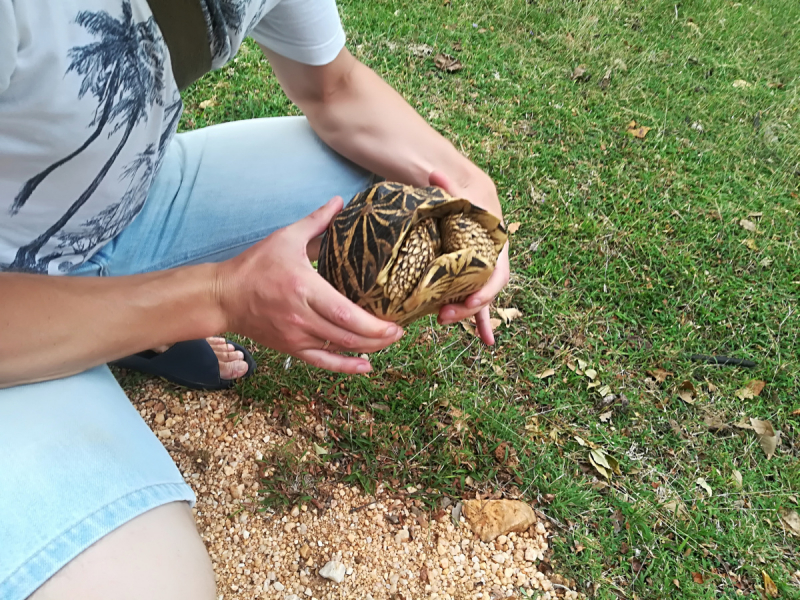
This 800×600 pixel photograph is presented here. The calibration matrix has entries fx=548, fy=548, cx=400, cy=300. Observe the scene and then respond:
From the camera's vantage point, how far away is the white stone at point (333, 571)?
6.48 ft

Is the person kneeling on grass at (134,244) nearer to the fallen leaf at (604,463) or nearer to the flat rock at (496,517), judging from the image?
the flat rock at (496,517)

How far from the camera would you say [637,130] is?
410cm

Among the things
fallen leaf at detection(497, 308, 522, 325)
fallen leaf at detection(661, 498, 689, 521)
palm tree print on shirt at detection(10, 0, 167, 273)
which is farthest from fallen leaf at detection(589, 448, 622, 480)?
palm tree print on shirt at detection(10, 0, 167, 273)

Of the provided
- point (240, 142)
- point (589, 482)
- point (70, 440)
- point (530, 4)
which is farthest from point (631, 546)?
point (530, 4)

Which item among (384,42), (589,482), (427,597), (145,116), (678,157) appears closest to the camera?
(145,116)

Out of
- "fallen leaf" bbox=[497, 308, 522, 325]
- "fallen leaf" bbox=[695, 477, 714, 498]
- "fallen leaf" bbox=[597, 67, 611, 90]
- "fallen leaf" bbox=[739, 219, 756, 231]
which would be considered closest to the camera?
"fallen leaf" bbox=[695, 477, 714, 498]

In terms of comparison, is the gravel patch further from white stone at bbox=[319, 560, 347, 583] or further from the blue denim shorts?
the blue denim shorts

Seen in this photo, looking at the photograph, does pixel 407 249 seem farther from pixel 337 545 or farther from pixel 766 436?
pixel 766 436

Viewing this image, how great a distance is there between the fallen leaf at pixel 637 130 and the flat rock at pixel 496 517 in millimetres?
3014

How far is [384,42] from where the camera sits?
4.31 m

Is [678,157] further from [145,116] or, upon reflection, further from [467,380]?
[145,116]

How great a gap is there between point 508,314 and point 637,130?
7.13ft

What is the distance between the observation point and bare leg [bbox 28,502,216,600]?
119 cm

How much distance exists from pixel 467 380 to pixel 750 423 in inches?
55.5
